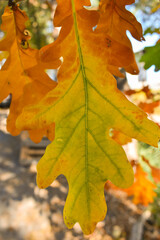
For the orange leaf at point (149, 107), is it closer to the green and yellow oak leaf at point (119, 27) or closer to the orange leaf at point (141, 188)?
the orange leaf at point (141, 188)

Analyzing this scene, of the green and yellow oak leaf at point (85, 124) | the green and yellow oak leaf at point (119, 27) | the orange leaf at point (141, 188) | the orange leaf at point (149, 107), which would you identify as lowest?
the orange leaf at point (141, 188)

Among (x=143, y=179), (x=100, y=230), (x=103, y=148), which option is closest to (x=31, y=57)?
(x=103, y=148)

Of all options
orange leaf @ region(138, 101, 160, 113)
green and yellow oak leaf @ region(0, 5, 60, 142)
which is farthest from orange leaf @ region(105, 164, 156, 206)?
green and yellow oak leaf @ region(0, 5, 60, 142)

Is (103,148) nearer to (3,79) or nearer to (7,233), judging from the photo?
(3,79)

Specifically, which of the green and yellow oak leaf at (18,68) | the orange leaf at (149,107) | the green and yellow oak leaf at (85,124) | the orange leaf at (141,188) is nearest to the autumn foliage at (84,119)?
the green and yellow oak leaf at (85,124)

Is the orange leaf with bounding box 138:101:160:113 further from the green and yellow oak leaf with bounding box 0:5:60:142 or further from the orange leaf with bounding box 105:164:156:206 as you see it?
the green and yellow oak leaf with bounding box 0:5:60:142
